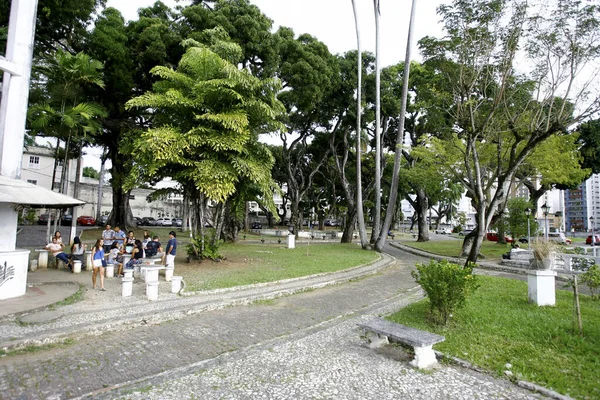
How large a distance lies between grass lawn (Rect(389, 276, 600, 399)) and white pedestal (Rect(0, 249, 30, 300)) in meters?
7.31

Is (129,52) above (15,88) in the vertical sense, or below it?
above

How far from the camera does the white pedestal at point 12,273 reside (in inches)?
261

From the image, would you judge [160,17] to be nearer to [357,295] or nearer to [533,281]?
[357,295]

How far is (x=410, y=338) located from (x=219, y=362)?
246 cm

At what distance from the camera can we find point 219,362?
14.5ft

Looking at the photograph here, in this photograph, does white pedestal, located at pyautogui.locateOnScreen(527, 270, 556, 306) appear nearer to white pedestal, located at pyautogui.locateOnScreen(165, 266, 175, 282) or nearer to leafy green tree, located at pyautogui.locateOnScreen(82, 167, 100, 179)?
white pedestal, located at pyautogui.locateOnScreen(165, 266, 175, 282)

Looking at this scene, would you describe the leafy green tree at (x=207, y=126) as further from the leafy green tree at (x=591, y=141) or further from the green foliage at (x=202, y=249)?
the leafy green tree at (x=591, y=141)

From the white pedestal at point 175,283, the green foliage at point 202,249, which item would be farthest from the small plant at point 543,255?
the green foliage at point 202,249

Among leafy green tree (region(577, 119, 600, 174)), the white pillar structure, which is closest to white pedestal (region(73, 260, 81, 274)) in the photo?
the white pillar structure

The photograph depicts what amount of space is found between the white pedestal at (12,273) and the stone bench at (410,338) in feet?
22.1

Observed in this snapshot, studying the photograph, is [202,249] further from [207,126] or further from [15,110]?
[15,110]

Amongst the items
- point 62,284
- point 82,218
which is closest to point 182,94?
point 62,284

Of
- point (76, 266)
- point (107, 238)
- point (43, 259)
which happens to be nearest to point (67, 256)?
point (43, 259)

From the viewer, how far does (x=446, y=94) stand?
1494 centimetres
